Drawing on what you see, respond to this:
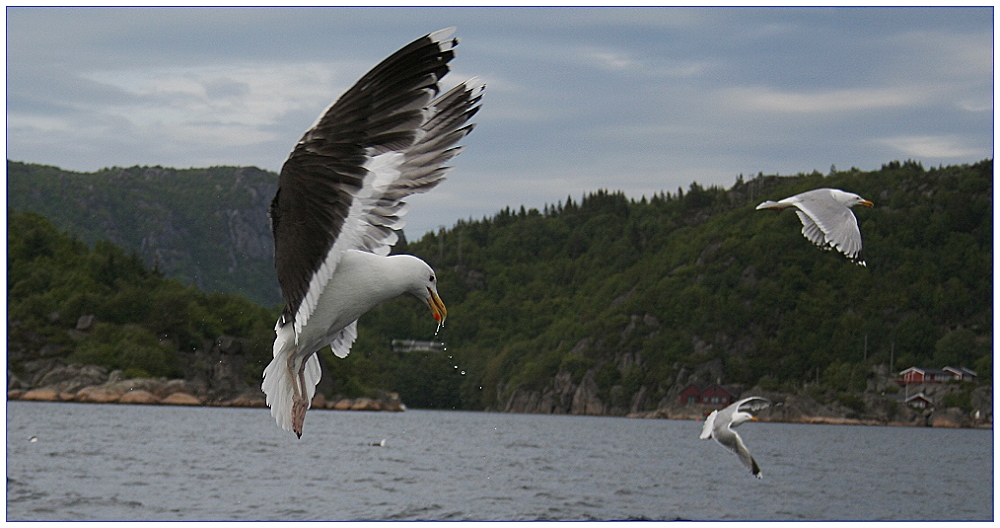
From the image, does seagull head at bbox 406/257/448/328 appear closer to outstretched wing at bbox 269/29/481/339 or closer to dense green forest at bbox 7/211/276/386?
outstretched wing at bbox 269/29/481/339

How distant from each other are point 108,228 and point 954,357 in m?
49.8

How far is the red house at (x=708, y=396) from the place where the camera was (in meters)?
68.1

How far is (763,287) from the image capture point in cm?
6931

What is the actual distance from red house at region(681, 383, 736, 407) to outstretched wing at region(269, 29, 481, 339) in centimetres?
6428

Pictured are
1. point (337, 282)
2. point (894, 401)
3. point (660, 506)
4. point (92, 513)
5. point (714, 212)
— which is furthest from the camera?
point (714, 212)

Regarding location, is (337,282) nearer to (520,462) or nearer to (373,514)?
(373,514)

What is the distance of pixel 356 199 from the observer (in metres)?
4.03

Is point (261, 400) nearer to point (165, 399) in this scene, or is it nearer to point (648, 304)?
point (165, 399)

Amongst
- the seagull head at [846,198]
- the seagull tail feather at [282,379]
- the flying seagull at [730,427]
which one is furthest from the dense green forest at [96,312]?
the seagull tail feather at [282,379]

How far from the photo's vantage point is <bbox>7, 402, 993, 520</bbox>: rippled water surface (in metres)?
25.5

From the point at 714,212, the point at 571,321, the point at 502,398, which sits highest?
the point at 714,212

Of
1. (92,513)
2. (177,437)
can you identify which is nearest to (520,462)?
(177,437)

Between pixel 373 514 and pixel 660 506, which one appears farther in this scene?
pixel 660 506

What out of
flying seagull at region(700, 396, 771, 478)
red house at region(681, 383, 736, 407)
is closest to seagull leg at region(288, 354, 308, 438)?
flying seagull at region(700, 396, 771, 478)
